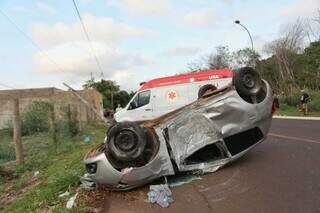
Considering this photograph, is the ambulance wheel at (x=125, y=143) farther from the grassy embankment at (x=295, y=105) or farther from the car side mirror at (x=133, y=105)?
the grassy embankment at (x=295, y=105)

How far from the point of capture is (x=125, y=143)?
8.39 meters

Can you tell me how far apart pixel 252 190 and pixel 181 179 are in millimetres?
1703

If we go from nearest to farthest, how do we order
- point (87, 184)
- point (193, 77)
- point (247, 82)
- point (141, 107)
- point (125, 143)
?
point (125, 143) → point (87, 184) → point (247, 82) → point (193, 77) → point (141, 107)

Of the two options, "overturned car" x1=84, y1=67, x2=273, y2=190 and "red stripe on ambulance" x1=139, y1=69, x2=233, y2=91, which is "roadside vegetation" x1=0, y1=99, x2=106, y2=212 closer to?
"overturned car" x1=84, y1=67, x2=273, y2=190

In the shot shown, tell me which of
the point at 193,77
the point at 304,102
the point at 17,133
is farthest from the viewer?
the point at 304,102

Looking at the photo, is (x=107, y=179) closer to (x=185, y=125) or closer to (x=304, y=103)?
(x=185, y=125)

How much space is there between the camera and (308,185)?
755 centimetres

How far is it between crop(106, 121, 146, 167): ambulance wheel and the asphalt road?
0.68 m

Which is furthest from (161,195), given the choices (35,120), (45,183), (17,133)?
(35,120)

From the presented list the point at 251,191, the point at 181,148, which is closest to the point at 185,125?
the point at 181,148

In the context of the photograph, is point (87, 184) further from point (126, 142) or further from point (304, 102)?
point (304, 102)

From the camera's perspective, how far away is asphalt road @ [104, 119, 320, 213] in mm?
6773

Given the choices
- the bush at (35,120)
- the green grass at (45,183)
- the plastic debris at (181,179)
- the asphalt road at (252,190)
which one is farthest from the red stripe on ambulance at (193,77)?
the plastic debris at (181,179)

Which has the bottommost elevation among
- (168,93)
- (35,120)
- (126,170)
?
(126,170)
